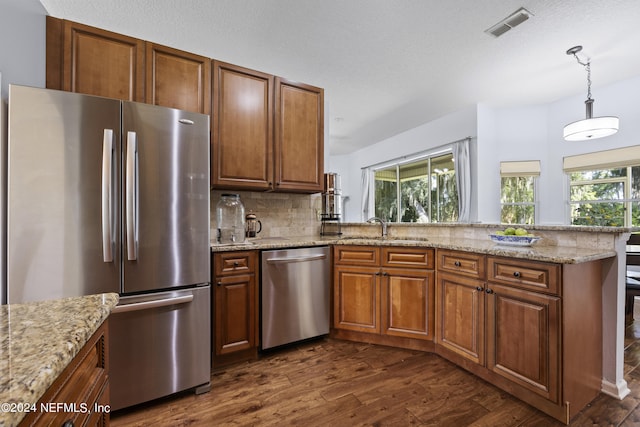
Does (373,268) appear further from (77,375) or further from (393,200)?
(393,200)

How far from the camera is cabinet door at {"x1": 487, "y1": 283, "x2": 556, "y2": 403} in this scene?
5.14 feet

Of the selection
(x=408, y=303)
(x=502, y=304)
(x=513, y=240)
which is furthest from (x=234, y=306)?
(x=513, y=240)

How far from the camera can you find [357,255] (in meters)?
2.51

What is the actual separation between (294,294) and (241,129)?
147 cm

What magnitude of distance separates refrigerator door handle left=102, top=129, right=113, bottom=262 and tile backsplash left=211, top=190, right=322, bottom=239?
1.11m

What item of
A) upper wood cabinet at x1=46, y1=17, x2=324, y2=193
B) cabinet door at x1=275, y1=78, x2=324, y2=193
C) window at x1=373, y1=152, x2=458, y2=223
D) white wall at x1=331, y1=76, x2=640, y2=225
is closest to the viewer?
upper wood cabinet at x1=46, y1=17, x2=324, y2=193

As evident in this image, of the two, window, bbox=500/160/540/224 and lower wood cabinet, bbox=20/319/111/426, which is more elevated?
window, bbox=500/160/540/224

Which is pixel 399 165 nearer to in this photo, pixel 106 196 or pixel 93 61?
pixel 93 61

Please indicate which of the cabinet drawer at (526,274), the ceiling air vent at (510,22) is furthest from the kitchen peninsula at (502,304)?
the ceiling air vent at (510,22)

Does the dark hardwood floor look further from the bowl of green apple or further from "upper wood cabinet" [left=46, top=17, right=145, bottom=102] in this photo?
"upper wood cabinet" [left=46, top=17, right=145, bottom=102]

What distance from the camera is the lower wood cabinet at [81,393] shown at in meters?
0.53

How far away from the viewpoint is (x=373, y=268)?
2469 mm

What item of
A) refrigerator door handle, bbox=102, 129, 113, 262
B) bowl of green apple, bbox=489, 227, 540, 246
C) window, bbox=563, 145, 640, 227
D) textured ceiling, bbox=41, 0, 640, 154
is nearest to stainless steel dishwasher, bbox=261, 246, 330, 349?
refrigerator door handle, bbox=102, 129, 113, 262

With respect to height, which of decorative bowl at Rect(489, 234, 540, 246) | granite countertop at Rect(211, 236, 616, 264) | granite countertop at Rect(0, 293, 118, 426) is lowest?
granite countertop at Rect(0, 293, 118, 426)
